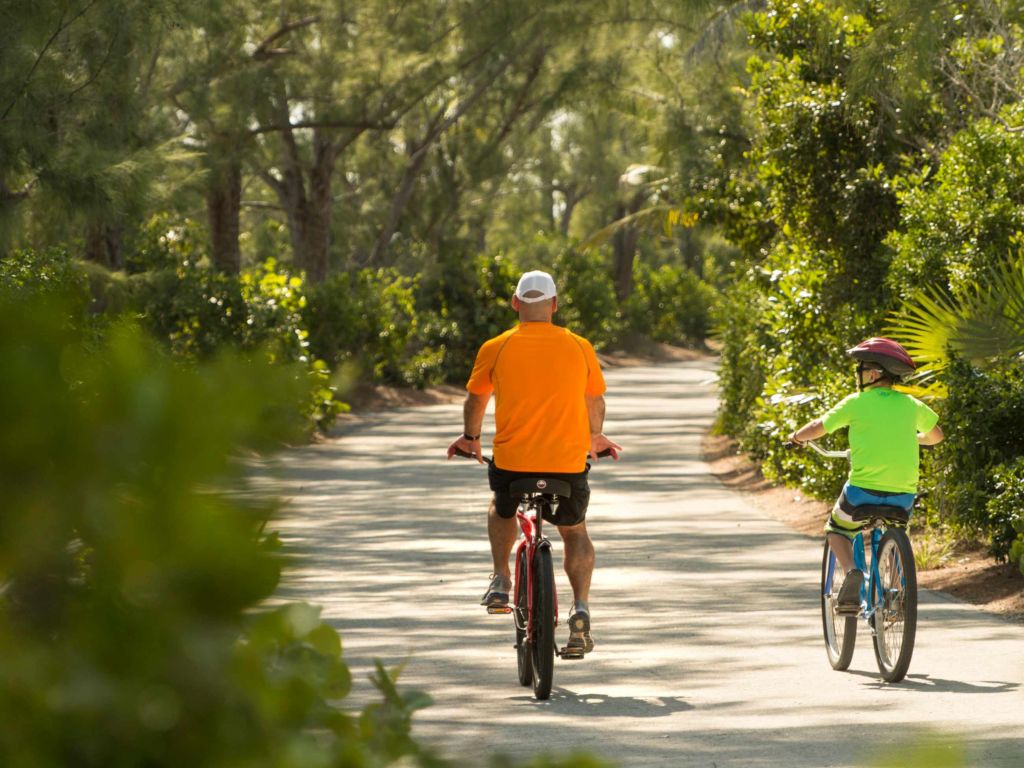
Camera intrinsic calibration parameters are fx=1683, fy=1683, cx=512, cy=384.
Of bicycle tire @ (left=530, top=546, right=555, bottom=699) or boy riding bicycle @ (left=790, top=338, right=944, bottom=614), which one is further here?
boy riding bicycle @ (left=790, top=338, right=944, bottom=614)

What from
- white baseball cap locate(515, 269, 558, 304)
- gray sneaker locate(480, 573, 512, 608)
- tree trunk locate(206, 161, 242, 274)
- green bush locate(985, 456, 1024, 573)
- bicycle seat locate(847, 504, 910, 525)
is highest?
tree trunk locate(206, 161, 242, 274)

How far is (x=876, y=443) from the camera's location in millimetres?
A: 7500

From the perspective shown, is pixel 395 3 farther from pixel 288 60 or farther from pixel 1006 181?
pixel 1006 181

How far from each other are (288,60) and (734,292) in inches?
366

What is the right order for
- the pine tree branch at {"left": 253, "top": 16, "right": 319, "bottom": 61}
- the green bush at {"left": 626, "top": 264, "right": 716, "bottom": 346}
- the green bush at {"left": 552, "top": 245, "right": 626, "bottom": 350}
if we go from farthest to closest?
the green bush at {"left": 626, "top": 264, "right": 716, "bottom": 346} → the green bush at {"left": 552, "top": 245, "right": 626, "bottom": 350} → the pine tree branch at {"left": 253, "top": 16, "right": 319, "bottom": 61}

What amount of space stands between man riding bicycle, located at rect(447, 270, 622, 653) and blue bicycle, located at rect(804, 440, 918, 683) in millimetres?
1159

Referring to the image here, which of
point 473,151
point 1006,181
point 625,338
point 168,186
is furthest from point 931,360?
point 625,338

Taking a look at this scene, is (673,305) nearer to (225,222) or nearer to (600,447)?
(225,222)

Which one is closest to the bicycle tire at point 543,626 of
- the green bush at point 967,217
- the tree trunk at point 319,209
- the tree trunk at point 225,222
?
the green bush at point 967,217

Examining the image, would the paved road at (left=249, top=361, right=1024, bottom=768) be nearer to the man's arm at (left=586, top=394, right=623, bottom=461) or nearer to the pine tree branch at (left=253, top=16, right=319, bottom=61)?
the man's arm at (left=586, top=394, right=623, bottom=461)

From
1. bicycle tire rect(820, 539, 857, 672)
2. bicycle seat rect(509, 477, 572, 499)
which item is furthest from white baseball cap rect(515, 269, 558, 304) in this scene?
bicycle tire rect(820, 539, 857, 672)

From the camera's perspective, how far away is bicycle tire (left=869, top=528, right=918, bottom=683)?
718 centimetres

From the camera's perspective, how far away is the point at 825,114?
15492 mm

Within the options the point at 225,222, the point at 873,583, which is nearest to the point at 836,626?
the point at 873,583
